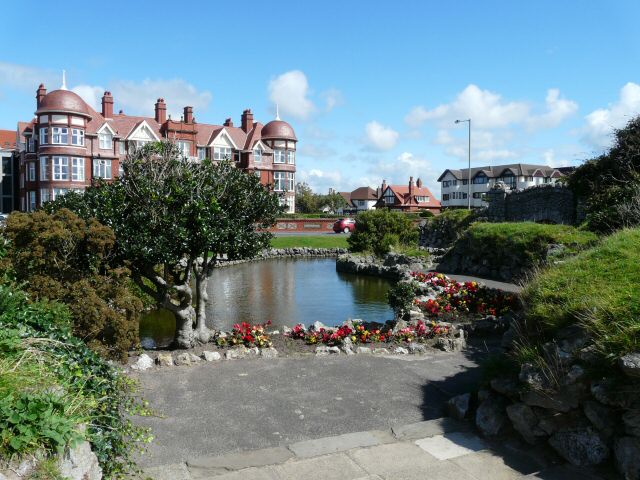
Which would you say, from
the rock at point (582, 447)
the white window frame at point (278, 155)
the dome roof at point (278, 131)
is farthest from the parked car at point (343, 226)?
the rock at point (582, 447)

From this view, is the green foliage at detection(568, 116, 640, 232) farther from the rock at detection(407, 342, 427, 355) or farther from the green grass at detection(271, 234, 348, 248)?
the green grass at detection(271, 234, 348, 248)

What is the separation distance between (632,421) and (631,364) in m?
0.61

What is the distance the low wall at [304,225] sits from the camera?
54719mm

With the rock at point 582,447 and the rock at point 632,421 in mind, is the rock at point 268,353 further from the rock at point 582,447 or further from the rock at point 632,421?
the rock at point 632,421

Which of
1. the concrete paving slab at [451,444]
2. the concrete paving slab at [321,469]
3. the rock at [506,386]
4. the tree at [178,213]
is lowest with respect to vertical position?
the concrete paving slab at [451,444]

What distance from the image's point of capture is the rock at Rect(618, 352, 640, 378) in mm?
5676

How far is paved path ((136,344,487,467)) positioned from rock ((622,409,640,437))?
9.04 ft

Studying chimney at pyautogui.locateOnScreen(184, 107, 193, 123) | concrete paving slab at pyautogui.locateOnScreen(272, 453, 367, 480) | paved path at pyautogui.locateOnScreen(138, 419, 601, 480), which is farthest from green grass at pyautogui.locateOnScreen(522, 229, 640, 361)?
chimney at pyautogui.locateOnScreen(184, 107, 193, 123)

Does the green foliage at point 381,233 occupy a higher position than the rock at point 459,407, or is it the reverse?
the green foliage at point 381,233

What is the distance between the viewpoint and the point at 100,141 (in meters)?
51.3

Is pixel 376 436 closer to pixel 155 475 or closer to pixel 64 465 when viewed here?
pixel 155 475

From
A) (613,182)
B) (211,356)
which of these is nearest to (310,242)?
(613,182)

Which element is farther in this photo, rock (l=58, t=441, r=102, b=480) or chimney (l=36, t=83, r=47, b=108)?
chimney (l=36, t=83, r=47, b=108)

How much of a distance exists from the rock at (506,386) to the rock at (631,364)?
4.75ft
